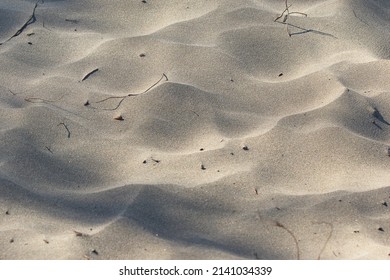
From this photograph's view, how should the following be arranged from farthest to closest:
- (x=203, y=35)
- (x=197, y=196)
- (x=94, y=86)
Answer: (x=203, y=35)
(x=94, y=86)
(x=197, y=196)

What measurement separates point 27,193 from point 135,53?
34.4 inches

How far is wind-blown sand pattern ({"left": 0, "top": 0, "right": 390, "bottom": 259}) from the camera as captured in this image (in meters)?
2.37

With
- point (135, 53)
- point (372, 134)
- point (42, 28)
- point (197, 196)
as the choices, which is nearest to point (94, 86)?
point (135, 53)

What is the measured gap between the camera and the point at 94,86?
9.59 ft

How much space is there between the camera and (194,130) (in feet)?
8.96

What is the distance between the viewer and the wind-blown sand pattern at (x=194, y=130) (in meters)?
2.37

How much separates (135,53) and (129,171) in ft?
2.31

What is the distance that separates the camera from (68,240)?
2326mm

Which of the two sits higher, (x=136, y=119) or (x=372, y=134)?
(x=372, y=134)

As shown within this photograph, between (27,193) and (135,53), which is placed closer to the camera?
(27,193)
